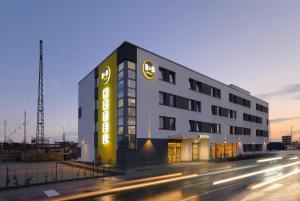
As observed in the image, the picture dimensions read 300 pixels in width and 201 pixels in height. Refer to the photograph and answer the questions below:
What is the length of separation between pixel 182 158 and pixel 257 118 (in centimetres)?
→ 4298

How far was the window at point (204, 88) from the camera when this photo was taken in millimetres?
49719

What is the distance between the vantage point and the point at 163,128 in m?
42.1

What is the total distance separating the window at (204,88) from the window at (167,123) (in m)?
8.26

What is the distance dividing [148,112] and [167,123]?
4418 mm

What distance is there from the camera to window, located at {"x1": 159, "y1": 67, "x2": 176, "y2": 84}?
4326 centimetres

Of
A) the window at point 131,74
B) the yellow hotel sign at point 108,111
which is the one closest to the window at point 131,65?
the window at point 131,74

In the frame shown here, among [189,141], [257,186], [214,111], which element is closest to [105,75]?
[189,141]

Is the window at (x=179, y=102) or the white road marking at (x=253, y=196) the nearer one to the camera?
the white road marking at (x=253, y=196)

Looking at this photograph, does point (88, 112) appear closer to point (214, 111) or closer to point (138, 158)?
point (138, 158)

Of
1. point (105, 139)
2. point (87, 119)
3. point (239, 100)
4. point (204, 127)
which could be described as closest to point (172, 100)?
point (204, 127)

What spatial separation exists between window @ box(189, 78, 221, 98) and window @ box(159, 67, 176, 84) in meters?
4.98

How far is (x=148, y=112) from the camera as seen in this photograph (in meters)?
39.8

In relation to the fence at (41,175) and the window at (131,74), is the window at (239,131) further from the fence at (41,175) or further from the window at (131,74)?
the fence at (41,175)

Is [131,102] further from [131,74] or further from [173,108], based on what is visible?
[173,108]
